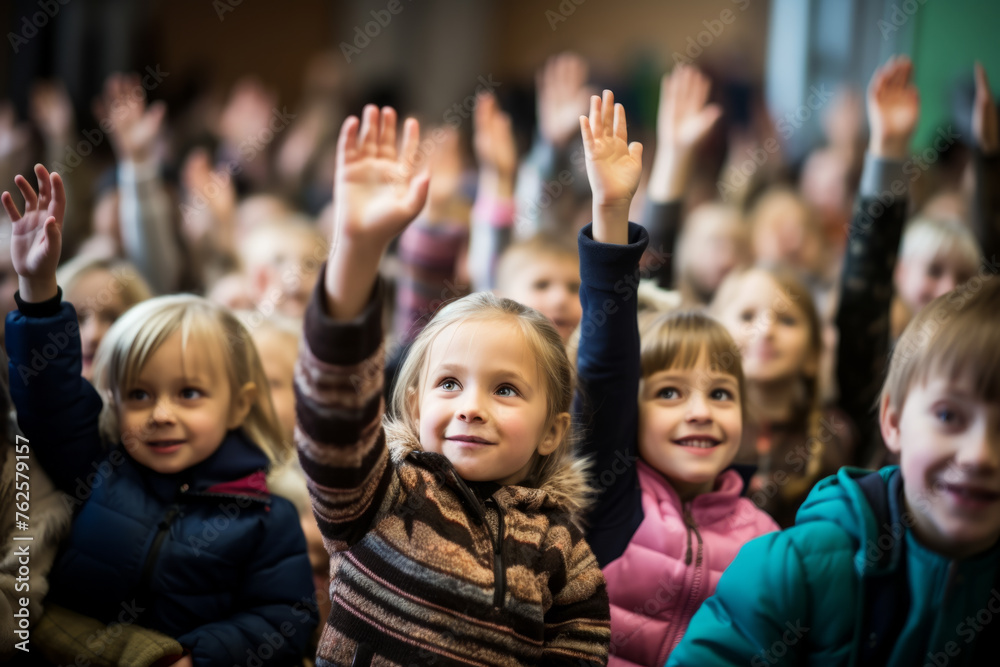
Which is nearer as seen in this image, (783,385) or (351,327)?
(351,327)

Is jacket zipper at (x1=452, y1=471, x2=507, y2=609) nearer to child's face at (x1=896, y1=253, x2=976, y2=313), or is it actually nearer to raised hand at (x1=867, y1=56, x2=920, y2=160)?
raised hand at (x1=867, y1=56, x2=920, y2=160)

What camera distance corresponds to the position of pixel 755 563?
1419 mm

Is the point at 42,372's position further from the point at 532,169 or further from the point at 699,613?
the point at 532,169

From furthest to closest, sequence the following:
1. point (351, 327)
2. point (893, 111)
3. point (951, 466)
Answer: point (893, 111) < point (951, 466) < point (351, 327)

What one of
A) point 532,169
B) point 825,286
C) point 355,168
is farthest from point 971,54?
point 355,168

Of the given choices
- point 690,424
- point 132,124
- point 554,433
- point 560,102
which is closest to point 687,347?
point 690,424

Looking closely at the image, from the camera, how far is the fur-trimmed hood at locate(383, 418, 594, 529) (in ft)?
4.83

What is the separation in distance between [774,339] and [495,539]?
4.68ft

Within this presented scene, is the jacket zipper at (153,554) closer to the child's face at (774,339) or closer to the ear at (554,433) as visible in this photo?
the ear at (554,433)

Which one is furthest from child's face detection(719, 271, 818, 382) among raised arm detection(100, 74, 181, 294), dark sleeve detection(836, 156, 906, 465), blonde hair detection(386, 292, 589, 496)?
raised arm detection(100, 74, 181, 294)

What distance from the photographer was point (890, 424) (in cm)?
142

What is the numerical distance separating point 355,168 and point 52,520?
0.98 m

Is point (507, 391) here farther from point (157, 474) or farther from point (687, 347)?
point (157, 474)

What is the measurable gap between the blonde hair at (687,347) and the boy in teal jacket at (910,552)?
0.46 meters
